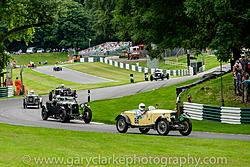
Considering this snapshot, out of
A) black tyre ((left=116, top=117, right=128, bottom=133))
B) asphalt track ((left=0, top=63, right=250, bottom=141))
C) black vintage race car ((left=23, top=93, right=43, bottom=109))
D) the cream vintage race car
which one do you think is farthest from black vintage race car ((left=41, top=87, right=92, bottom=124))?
black vintage race car ((left=23, top=93, right=43, bottom=109))

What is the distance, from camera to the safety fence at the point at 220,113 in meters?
22.3

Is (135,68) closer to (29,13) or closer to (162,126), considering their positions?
(29,13)

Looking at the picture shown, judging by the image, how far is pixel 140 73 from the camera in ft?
239

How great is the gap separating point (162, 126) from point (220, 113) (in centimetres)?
649

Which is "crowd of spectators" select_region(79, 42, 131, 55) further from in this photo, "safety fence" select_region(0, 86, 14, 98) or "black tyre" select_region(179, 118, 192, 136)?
"black tyre" select_region(179, 118, 192, 136)

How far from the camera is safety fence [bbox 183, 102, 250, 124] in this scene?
2226 centimetres

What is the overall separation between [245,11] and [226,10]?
1.32m

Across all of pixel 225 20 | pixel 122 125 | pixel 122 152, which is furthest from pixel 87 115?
pixel 122 152

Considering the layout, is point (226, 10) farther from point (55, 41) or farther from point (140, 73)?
point (55, 41)

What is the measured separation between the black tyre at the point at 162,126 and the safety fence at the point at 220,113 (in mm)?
6165

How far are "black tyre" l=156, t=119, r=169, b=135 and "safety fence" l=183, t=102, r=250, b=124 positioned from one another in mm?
6165

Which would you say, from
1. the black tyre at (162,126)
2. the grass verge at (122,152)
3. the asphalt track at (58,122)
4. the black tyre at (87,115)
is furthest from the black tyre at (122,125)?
the black tyre at (87,115)

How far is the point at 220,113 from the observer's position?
2323cm

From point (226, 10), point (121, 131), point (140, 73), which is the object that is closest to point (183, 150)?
point (121, 131)
